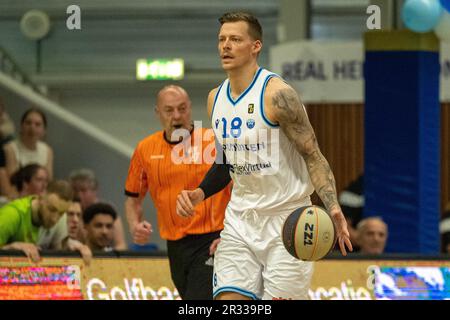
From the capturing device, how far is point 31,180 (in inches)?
424

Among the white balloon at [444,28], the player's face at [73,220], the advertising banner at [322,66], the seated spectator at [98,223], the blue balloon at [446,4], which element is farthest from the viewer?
the advertising banner at [322,66]

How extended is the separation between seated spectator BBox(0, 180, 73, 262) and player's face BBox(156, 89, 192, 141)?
5.52ft

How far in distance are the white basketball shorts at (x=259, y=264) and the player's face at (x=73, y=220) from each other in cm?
342

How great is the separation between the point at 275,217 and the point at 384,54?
5.47 meters

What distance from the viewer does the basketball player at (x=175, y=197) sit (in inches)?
324

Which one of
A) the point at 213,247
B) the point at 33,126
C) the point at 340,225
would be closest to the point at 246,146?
the point at 340,225

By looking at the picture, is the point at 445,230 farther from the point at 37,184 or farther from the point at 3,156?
the point at 3,156

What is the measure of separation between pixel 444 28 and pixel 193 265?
440 centimetres

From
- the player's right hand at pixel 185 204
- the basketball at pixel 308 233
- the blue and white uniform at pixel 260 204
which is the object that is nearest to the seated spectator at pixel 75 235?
the player's right hand at pixel 185 204

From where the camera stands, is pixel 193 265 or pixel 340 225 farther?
pixel 193 265

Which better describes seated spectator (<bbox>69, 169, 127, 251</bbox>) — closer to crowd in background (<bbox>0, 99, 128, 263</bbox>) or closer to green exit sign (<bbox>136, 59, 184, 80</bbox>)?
crowd in background (<bbox>0, 99, 128, 263</bbox>)

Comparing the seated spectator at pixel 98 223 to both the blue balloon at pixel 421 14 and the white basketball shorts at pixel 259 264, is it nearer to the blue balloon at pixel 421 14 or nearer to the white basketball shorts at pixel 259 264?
the blue balloon at pixel 421 14

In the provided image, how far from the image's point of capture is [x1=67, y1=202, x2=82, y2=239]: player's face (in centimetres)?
1014

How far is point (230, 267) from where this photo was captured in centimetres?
685
